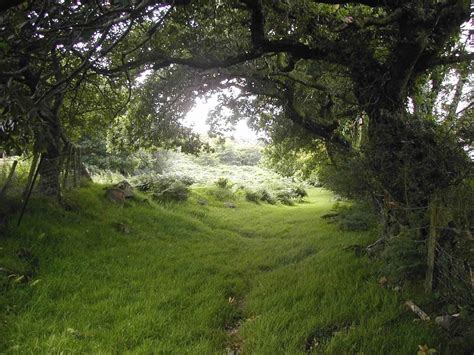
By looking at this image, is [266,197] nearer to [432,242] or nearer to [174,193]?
[174,193]

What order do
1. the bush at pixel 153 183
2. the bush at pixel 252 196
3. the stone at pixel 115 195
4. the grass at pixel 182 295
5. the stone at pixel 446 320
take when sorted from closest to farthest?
the stone at pixel 446 320 < the grass at pixel 182 295 < the stone at pixel 115 195 < the bush at pixel 153 183 < the bush at pixel 252 196

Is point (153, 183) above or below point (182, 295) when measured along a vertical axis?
above

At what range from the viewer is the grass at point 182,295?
450cm

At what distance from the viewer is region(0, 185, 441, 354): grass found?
4496mm

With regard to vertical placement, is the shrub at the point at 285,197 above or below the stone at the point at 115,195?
above

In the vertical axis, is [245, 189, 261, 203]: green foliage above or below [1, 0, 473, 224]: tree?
below

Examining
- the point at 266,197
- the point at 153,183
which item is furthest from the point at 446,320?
the point at 266,197

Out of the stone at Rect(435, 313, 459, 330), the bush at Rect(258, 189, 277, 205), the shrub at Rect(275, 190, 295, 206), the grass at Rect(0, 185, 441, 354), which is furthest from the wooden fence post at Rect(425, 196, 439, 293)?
the shrub at Rect(275, 190, 295, 206)

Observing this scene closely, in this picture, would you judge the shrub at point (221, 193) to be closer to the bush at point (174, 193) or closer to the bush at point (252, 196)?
the bush at point (252, 196)

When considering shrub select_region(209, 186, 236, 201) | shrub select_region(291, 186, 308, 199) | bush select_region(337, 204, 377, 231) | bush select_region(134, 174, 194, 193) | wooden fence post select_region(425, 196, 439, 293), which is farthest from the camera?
shrub select_region(291, 186, 308, 199)

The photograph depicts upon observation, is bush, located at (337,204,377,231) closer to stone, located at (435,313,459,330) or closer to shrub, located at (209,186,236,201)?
stone, located at (435,313,459,330)

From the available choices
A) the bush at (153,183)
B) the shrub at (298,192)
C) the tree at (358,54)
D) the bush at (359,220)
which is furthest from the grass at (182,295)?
the shrub at (298,192)

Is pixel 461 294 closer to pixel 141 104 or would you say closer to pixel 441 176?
pixel 441 176

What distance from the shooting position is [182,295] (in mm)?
6180
